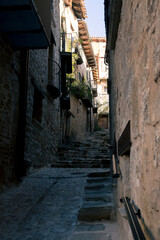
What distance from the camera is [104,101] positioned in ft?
89.1

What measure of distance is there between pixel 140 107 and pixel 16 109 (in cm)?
497

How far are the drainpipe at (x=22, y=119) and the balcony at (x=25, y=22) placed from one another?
0.74 metres

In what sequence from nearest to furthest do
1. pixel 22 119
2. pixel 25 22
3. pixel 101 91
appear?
pixel 25 22
pixel 22 119
pixel 101 91

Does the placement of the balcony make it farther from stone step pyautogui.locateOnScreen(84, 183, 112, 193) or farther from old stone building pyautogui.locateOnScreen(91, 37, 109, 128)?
old stone building pyautogui.locateOnScreen(91, 37, 109, 128)

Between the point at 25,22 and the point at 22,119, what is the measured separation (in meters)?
2.35

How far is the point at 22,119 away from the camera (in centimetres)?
633

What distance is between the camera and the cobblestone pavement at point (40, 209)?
336 cm

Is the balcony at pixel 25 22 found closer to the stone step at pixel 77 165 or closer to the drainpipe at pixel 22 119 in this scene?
the drainpipe at pixel 22 119

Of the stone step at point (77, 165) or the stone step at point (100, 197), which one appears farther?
the stone step at point (77, 165)

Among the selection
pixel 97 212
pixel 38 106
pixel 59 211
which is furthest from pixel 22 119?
pixel 97 212

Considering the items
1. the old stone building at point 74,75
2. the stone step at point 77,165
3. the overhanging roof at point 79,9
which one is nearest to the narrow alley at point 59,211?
the stone step at point 77,165

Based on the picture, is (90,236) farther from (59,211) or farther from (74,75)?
(74,75)

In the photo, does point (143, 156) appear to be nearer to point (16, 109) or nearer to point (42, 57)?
point (16, 109)

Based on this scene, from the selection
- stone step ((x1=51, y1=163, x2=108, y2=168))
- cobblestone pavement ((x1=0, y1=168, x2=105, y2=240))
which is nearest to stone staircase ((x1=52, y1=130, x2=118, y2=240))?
cobblestone pavement ((x1=0, y1=168, x2=105, y2=240))
